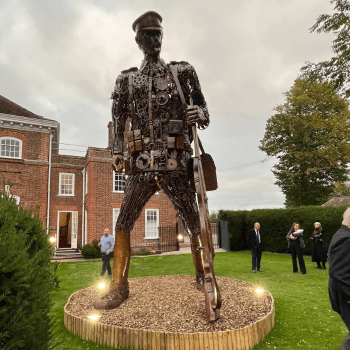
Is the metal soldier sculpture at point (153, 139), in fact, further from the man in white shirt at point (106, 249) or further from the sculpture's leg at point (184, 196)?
the man in white shirt at point (106, 249)

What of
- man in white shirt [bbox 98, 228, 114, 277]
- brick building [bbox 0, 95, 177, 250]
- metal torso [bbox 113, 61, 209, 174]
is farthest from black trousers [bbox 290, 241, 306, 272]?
brick building [bbox 0, 95, 177, 250]

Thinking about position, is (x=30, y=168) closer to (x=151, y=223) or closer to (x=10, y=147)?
(x=10, y=147)

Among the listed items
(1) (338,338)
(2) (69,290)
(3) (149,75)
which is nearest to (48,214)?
(2) (69,290)

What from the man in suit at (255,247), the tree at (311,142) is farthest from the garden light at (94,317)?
the tree at (311,142)

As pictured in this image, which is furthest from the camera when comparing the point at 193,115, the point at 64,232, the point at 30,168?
the point at 64,232

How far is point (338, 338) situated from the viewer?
342 cm

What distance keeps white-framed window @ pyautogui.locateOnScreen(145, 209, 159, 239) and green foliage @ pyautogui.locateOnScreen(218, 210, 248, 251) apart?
14.5 ft

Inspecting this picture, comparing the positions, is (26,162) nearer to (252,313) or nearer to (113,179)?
(113,179)

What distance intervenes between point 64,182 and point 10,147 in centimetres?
385

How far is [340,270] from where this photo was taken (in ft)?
7.86

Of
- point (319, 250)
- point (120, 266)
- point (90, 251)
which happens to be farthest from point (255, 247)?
point (90, 251)

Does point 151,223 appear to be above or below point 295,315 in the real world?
above

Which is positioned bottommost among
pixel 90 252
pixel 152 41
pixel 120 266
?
pixel 90 252

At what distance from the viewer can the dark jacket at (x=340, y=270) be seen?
7.76 feet
